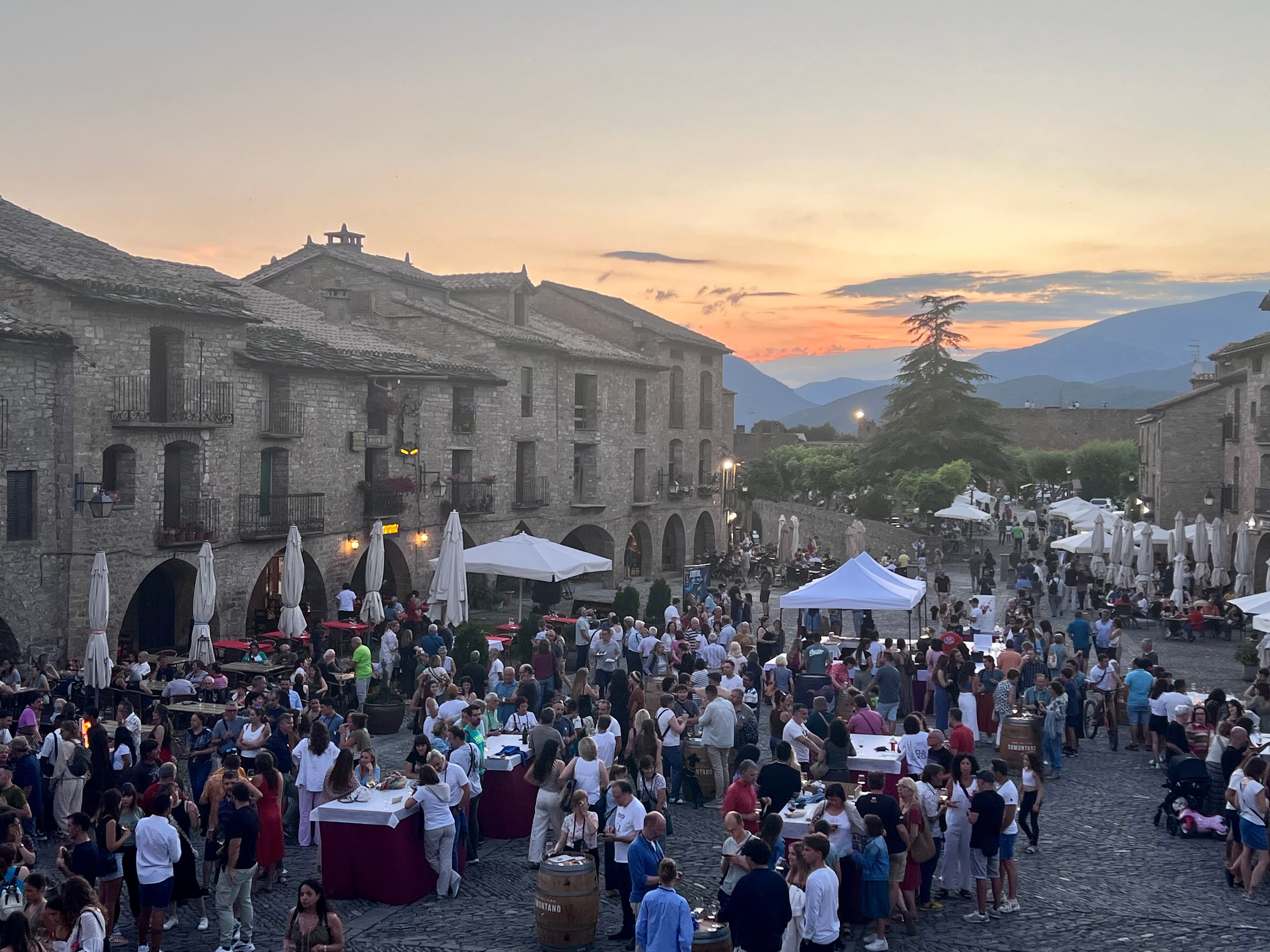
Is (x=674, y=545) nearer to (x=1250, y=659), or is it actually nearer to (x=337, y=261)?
(x=337, y=261)

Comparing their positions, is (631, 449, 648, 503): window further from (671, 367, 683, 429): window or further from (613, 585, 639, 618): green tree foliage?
(613, 585, 639, 618): green tree foliage

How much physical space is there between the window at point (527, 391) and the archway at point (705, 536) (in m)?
14.6

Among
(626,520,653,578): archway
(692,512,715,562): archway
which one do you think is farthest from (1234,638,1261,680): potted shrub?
(692,512,715,562): archway

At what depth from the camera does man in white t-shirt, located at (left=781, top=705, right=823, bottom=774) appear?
1297 centimetres

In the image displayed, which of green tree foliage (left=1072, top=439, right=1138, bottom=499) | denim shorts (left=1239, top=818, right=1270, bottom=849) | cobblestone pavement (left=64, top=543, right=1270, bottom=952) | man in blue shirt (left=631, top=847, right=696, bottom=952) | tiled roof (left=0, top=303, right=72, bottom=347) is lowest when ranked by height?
cobblestone pavement (left=64, top=543, right=1270, bottom=952)

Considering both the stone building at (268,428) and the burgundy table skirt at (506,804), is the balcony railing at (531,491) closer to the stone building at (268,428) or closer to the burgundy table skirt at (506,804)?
the stone building at (268,428)

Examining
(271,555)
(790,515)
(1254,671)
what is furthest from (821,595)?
(790,515)

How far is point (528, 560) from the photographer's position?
24.1m

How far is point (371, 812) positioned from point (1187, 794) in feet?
29.8

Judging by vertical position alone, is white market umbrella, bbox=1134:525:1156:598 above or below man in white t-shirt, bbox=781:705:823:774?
above

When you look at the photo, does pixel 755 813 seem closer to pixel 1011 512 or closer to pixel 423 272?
pixel 423 272

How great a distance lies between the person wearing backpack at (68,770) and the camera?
12.9 metres

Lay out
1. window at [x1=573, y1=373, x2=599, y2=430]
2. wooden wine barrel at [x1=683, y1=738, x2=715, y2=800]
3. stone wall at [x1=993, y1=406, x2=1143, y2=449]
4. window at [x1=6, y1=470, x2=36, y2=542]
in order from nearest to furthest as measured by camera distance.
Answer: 1. wooden wine barrel at [x1=683, y1=738, x2=715, y2=800]
2. window at [x1=6, y1=470, x2=36, y2=542]
3. window at [x1=573, y1=373, x2=599, y2=430]
4. stone wall at [x1=993, y1=406, x2=1143, y2=449]

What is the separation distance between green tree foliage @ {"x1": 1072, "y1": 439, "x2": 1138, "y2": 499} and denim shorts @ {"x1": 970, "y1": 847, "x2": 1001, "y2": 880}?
72.5m
